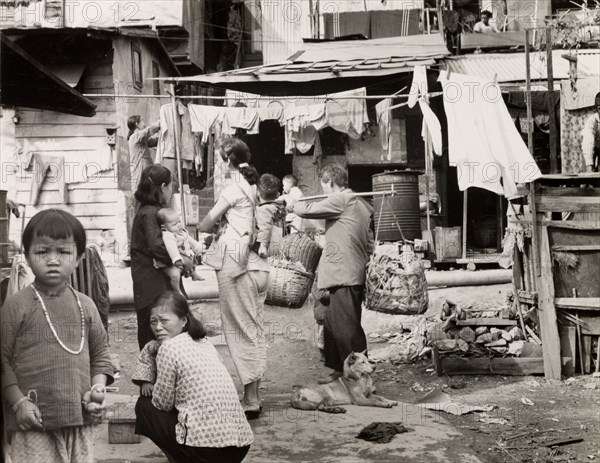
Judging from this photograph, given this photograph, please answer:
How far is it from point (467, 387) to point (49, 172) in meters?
8.14

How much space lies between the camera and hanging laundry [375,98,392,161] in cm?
1294

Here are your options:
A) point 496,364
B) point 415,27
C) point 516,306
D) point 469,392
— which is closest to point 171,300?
point 469,392

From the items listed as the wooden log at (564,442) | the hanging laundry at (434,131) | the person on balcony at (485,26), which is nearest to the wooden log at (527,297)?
the hanging laundry at (434,131)

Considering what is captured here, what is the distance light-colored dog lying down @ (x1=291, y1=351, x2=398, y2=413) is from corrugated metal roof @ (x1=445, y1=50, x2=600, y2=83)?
8.54 meters

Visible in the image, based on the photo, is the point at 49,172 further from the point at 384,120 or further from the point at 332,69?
the point at 384,120

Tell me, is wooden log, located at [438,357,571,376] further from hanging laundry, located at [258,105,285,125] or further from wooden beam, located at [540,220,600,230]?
hanging laundry, located at [258,105,285,125]

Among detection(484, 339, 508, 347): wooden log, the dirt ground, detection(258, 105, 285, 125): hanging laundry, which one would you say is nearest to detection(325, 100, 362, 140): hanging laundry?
detection(258, 105, 285, 125): hanging laundry

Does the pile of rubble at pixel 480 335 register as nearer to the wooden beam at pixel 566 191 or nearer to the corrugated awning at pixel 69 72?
the wooden beam at pixel 566 191

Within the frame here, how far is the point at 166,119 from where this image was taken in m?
12.4

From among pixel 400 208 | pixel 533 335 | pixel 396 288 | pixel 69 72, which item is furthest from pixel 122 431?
pixel 69 72

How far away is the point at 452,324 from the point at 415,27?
34.1ft

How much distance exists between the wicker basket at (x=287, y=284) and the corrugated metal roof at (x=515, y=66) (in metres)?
5.55

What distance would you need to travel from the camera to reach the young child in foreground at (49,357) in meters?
3.21

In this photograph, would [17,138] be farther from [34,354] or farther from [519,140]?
[34,354]
